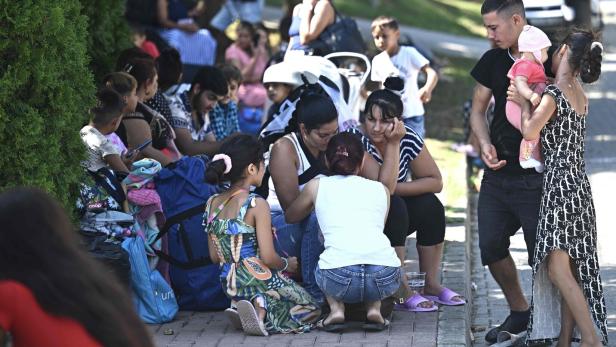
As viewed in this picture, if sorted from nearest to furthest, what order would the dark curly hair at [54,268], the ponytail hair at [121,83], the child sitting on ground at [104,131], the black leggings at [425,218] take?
the dark curly hair at [54,268]
the child sitting on ground at [104,131]
the black leggings at [425,218]
the ponytail hair at [121,83]

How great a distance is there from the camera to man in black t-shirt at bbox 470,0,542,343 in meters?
6.55

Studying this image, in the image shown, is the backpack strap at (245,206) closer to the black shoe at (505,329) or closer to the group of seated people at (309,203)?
the group of seated people at (309,203)

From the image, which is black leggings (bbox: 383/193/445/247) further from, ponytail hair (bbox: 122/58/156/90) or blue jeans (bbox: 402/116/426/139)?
blue jeans (bbox: 402/116/426/139)

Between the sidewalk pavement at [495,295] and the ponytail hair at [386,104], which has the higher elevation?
the ponytail hair at [386,104]

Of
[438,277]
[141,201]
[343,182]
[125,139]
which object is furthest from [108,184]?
[438,277]

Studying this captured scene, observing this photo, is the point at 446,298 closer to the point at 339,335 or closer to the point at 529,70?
the point at 339,335

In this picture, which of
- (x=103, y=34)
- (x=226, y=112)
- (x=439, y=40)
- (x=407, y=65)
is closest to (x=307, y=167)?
(x=103, y=34)

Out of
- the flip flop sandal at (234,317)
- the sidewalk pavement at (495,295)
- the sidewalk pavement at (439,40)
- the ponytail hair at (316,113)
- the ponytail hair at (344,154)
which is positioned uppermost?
the ponytail hair at (316,113)

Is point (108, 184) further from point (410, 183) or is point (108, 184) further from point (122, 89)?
point (410, 183)

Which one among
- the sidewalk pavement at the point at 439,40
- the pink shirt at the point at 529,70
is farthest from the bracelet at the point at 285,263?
the sidewalk pavement at the point at 439,40

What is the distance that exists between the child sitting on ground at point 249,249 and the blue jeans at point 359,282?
236 millimetres

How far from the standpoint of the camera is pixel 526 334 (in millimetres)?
6605

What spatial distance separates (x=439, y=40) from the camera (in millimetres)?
24906

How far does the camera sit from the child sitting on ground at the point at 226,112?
9.78m
